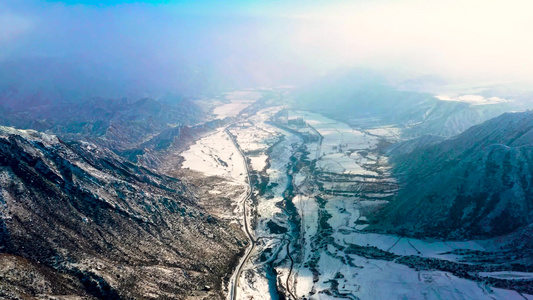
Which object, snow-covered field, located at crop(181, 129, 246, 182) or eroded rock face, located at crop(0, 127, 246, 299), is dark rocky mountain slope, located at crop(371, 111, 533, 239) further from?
snow-covered field, located at crop(181, 129, 246, 182)

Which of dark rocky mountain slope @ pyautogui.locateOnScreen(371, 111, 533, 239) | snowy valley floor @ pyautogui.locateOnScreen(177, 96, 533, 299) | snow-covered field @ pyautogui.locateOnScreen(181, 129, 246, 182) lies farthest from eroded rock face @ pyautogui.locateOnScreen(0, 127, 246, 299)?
snow-covered field @ pyautogui.locateOnScreen(181, 129, 246, 182)

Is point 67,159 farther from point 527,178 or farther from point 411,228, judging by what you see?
point 527,178

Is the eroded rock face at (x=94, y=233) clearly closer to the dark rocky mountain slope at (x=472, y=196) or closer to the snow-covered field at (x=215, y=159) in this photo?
the dark rocky mountain slope at (x=472, y=196)

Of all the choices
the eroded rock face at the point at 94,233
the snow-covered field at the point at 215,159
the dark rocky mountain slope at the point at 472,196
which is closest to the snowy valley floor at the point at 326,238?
the snow-covered field at the point at 215,159

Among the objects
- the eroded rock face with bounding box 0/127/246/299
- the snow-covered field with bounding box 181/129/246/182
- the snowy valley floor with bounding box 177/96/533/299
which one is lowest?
the snow-covered field with bounding box 181/129/246/182

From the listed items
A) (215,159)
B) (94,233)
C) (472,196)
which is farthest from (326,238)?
(215,159)

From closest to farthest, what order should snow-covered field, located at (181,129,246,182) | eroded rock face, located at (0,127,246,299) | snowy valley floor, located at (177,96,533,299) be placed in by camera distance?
eroded rock face, located at (0,127,246,299), snowy valley floor, located at (177,96,533,299), snow-covered field, located at (181,129,246,182)

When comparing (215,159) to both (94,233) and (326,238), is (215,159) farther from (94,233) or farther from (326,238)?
(94,233)

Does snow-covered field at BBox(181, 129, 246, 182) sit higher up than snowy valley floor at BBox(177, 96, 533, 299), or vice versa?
snowy valley floor at BBox(177, 96, 533, 299)

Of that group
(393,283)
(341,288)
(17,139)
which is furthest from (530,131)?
(17,139)

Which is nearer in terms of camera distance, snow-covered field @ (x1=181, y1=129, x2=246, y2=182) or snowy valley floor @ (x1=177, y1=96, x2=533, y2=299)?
snowy valley floor @ (x1=177, y1=96, x2=533, y2=299)
